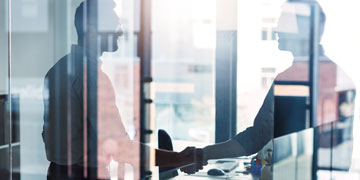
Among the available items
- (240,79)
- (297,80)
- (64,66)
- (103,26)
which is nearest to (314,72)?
(297,80)

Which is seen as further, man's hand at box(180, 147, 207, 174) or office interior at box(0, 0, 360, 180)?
man's hand at box(180, 147, 207, 174)

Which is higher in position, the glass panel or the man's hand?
the glass panel

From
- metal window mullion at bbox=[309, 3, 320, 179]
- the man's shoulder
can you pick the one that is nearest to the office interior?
metal window mullion at bbox=[309, 3, 320, 179]

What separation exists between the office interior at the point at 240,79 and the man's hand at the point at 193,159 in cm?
3

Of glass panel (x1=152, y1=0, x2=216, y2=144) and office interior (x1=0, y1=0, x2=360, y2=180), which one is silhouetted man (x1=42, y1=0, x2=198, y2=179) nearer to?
office interior (x1=0, y1=0, x2=360, y2=180)

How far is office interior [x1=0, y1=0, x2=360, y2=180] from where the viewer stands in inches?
68.6

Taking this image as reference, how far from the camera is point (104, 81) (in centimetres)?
239

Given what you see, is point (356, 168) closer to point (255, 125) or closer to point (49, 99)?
point (255, 125)

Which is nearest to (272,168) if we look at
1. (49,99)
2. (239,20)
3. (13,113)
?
(239,20)

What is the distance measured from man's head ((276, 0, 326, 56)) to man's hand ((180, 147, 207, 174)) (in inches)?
22.6

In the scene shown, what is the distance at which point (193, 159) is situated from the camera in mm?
1974

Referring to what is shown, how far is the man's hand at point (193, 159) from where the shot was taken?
76.9 inches

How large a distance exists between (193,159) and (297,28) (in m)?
0.70

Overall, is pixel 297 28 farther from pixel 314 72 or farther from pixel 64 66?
pixel 64 66
